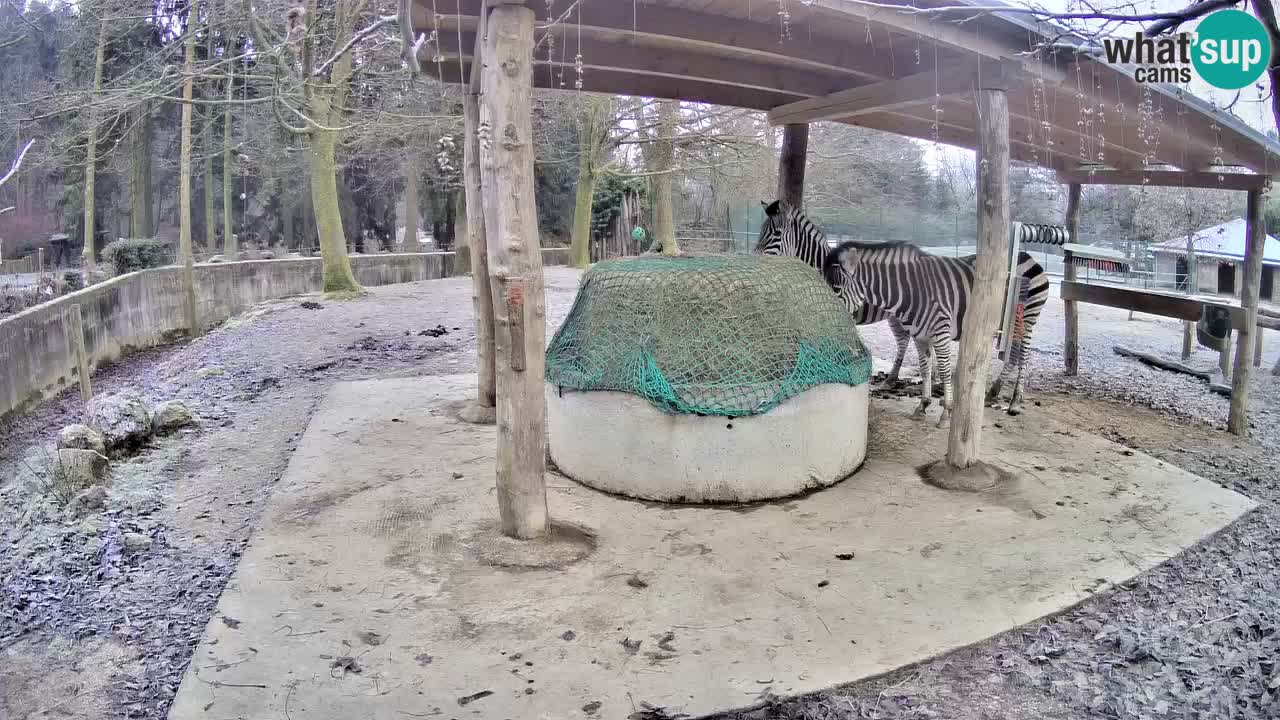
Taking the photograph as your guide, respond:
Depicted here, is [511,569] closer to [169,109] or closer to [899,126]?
[899,126]

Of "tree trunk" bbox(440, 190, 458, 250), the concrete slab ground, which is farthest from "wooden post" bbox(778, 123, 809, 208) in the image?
"tree trunk" bbox(440, 190, 458, 250)

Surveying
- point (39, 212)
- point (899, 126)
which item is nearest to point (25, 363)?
point (899, 126)

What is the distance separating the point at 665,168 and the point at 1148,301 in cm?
1174

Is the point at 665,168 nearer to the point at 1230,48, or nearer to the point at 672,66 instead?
the point at 672,66

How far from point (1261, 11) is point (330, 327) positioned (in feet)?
38.4

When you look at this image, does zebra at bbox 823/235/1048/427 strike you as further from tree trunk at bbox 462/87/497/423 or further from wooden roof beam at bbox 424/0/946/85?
tree trunk at bbox 462/87/497/423

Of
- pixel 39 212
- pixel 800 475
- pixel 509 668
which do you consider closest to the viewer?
pixel 509 668

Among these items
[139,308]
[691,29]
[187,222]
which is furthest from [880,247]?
[139,308]

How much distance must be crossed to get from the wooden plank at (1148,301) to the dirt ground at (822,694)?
38.1 inches

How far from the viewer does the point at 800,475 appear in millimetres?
5250

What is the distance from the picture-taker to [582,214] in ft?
68.4

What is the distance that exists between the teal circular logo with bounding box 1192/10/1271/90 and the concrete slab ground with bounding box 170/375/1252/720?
7.58ft

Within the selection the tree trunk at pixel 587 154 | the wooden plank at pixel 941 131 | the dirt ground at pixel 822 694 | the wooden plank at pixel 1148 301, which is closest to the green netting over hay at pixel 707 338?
the dirt ground at pixel 822 694

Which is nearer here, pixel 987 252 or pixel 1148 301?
pixel 987 252
